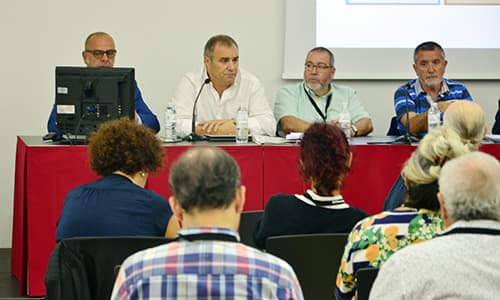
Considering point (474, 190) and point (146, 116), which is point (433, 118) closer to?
point (146, 116)

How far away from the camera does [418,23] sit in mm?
6004

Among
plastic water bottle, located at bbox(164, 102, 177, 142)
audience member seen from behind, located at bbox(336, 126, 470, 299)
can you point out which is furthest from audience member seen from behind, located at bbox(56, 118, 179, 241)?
plastic water bottle, located at bbox(164, 102, 177, 142)

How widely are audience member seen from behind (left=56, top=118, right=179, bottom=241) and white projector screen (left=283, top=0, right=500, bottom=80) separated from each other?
3.22 metres

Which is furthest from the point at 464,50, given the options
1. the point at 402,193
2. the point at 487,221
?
the point at 487,221

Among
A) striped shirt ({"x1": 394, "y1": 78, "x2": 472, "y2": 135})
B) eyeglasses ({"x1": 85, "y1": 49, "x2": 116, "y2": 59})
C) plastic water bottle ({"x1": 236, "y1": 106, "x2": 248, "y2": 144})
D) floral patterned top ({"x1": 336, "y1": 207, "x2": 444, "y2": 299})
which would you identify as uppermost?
eyeglasses ({"x1": 85, "y1": 49, "x2": 116, "y2": 59})

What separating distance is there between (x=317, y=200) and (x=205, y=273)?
1.22 metres

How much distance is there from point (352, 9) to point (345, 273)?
3.80 meters

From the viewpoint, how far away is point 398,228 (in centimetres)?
238

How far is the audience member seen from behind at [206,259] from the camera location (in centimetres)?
170

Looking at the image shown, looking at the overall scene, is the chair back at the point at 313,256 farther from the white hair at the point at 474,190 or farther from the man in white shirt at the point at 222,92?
the man in white shirt at the point at 222,92

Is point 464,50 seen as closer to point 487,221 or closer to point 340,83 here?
point 340,83

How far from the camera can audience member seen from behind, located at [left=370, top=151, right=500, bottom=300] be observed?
1910 mm

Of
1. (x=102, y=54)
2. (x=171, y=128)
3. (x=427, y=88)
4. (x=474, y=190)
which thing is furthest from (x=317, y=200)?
(x=102, y=54)

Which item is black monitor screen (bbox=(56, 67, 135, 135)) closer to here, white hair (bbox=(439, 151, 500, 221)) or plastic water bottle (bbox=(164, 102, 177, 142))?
plastic water bottle (bbox=(164, 102, 177, 142))
